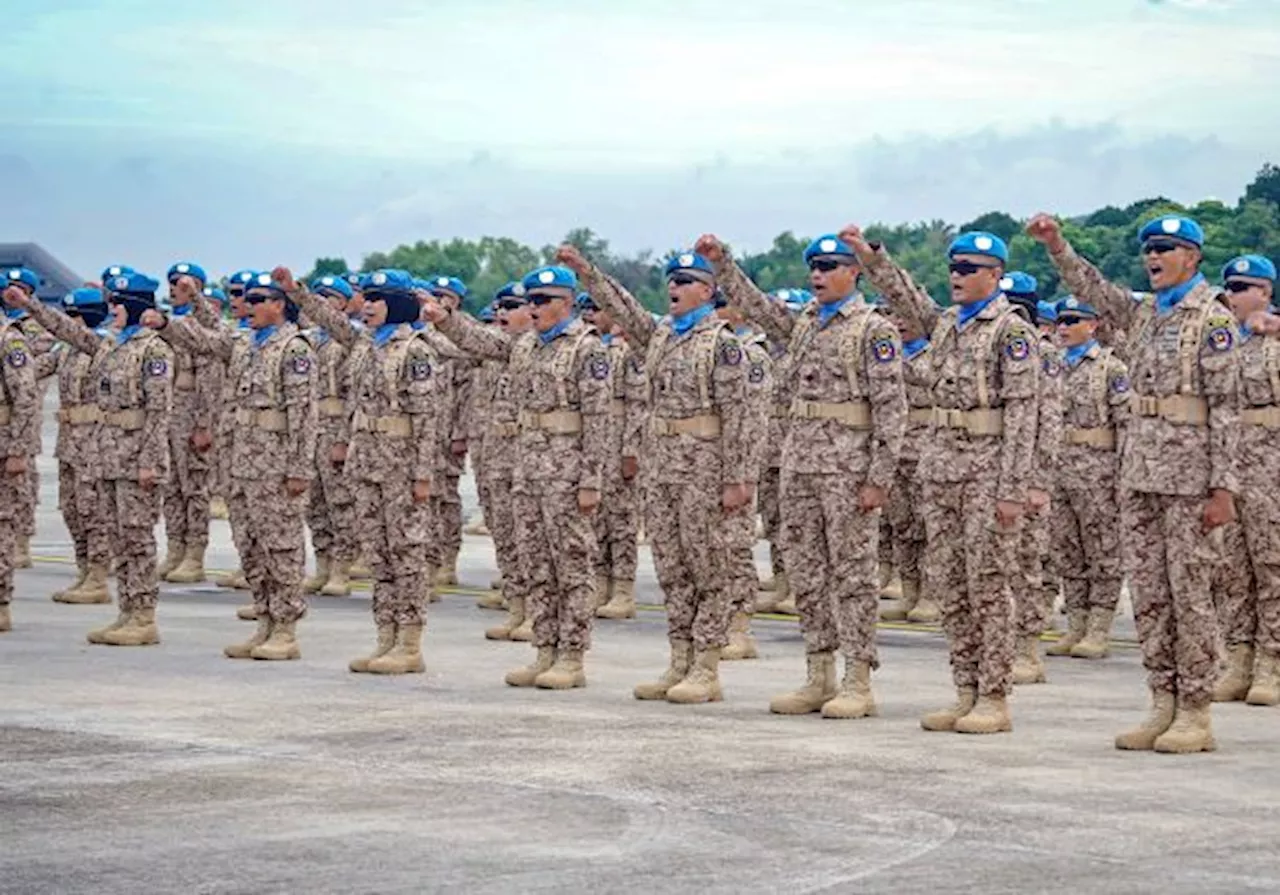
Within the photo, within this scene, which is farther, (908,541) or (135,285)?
(908,541)

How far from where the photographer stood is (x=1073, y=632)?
664 inches

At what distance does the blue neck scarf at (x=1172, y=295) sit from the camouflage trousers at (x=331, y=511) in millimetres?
9348

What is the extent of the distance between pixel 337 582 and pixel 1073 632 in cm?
641

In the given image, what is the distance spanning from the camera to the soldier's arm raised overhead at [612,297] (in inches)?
548

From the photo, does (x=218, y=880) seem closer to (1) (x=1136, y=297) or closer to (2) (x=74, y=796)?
(2) (x=74, y=796)

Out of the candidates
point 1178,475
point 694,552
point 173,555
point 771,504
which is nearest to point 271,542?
point 694,552

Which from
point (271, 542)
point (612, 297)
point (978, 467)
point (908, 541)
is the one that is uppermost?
point (612, 297)

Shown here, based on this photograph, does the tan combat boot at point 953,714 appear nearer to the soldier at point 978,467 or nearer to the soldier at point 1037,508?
the soldier at point 978,467

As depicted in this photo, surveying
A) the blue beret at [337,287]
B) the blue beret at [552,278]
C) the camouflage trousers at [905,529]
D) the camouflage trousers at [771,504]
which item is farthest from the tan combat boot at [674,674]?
the blue beret at [337,287]

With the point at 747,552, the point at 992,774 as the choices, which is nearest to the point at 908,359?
the point at 747,552

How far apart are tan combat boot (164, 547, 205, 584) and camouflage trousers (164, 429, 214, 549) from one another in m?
0.07

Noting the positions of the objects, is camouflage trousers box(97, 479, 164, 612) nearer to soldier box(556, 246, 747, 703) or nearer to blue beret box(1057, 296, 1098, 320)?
soldier box(556, 246, 747, 703)

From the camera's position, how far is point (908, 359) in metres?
16.1

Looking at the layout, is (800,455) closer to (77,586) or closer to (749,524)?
(749,524)
